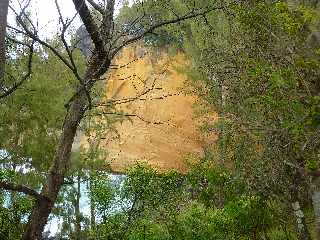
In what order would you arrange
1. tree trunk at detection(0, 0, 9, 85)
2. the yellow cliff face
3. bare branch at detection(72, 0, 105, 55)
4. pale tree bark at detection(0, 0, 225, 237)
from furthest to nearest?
the yellow cliff face
pale tree bark at detection(0, 0, 225, 237)
bare branch at detection(72, 0, 105, 55)
tree trunk at detection(0, 0, 9, 85)

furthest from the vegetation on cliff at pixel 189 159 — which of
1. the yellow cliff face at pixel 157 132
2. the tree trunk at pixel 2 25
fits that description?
the yellow cliff face at pixel 157 132

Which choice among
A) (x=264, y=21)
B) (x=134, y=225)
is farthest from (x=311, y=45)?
(x=134, y=225)

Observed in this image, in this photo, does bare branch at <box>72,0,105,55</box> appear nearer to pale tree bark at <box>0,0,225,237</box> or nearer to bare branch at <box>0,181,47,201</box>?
pale tree bark at <box>0,0,225,237</box>

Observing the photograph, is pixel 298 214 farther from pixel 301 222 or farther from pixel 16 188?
pixel 16 188

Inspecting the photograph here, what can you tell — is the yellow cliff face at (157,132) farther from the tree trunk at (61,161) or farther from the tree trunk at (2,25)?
the tree trunk at (2,25)

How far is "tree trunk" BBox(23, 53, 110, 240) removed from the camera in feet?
9.33

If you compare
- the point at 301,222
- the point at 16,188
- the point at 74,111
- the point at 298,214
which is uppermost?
the point at 298,214

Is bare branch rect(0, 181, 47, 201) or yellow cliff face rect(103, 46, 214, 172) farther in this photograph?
yellow cliff face rect(103, 46, 214, 172)

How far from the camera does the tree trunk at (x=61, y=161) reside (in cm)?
284

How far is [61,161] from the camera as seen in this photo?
9.73 ft

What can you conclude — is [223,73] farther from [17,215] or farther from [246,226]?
[17,215]

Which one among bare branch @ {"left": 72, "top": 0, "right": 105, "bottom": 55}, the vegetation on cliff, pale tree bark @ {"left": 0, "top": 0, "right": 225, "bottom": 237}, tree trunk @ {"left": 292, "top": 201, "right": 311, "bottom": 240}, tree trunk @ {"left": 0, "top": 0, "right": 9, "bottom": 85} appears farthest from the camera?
tree trunk @ {"left": 292, "top": 201, "right": 311, "bottom": 240}

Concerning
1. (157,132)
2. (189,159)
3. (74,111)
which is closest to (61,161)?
(74,111)

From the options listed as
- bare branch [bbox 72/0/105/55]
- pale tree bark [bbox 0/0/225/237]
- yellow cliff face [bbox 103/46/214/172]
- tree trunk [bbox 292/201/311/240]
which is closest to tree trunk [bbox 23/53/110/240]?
pale tree bark [bbox 0/0/225/237]
